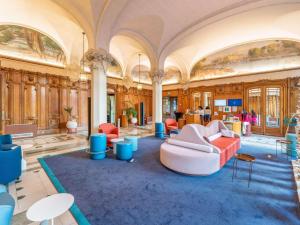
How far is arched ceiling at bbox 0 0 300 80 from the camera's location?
5074 mm

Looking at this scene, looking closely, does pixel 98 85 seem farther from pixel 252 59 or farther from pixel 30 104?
pixel 252 59

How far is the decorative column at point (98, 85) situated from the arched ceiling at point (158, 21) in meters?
0.48

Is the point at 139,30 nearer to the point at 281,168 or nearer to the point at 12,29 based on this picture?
the point at 12,29

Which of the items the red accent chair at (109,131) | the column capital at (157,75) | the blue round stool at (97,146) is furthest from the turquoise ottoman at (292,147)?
the column capital at (157,75)

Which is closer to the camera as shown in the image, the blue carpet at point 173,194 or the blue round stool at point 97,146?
the blue carpet at point 173,194

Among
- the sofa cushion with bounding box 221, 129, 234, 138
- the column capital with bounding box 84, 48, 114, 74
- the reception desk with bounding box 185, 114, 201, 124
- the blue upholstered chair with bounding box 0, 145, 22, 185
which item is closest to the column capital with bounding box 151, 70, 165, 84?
the column capital with bounding box 84, 48, 114, 74

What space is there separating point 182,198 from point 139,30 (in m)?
7.24

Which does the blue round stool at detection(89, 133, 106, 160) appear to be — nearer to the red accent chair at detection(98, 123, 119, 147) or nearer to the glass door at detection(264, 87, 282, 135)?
the red accent chair at detection(98, 123, 119, 147)

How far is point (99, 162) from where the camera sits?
3.92 m

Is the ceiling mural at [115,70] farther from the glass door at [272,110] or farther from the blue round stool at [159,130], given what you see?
the glass door at [272,110]

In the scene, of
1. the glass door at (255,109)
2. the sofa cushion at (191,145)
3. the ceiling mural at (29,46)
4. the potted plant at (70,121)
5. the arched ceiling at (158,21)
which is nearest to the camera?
the sofa cushion at (191,145)

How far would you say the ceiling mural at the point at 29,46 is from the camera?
21.5 feet

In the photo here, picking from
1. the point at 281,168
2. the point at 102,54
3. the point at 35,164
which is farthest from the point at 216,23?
the point at 35,164

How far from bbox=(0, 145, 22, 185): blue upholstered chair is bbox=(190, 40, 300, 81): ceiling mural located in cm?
1143
